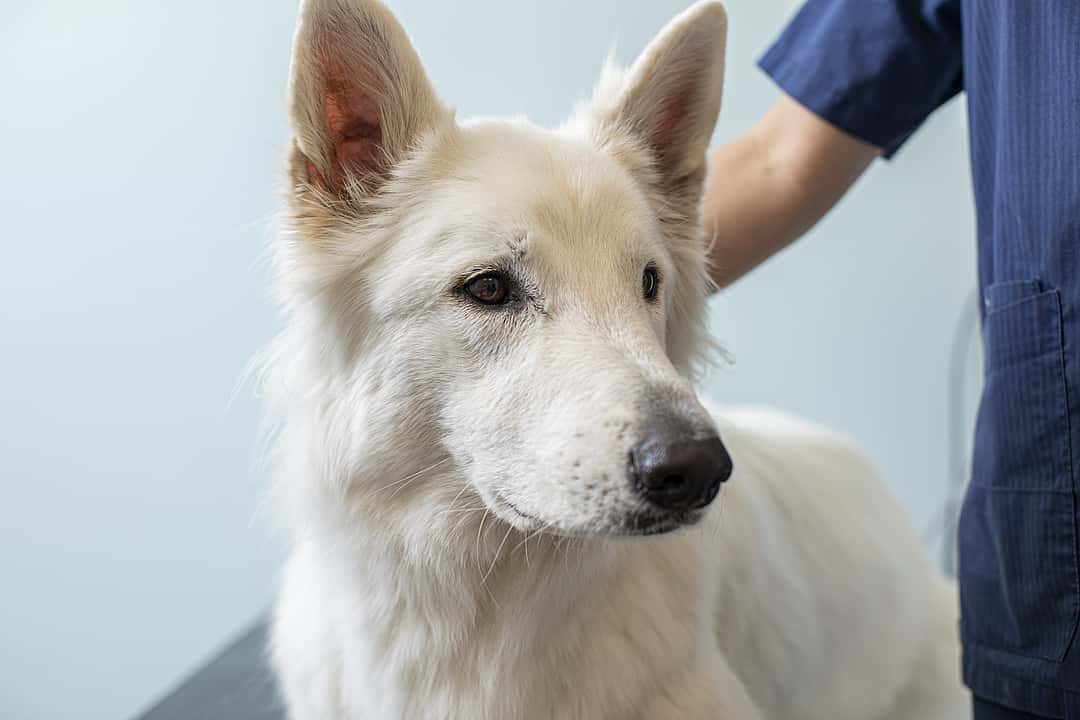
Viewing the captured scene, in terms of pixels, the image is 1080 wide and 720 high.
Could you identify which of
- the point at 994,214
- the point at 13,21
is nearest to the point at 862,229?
the point at 994,214

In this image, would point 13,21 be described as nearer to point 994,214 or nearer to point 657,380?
point 657,380

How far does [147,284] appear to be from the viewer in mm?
1773

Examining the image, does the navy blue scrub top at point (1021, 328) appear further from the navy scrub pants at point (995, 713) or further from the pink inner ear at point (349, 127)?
the pink inner ear at point (349, 127)

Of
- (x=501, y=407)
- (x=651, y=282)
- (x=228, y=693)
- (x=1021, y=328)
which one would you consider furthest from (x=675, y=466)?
(x=228, y=693)

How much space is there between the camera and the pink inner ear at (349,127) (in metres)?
1.04

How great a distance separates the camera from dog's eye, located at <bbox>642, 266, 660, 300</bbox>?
1089 mm

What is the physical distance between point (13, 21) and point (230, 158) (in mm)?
495

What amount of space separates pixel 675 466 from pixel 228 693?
1087mm

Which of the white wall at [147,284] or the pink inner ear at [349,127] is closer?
the pink inner ear at [349,127]

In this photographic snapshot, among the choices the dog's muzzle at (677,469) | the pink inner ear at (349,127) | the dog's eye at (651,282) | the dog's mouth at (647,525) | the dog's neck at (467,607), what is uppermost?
the pink inner ear at (349,127)

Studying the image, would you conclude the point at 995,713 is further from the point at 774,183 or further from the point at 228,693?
the point at 228,693

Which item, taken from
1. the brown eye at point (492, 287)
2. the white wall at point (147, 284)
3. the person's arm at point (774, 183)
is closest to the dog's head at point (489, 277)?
the brown eye at point (492, 287)

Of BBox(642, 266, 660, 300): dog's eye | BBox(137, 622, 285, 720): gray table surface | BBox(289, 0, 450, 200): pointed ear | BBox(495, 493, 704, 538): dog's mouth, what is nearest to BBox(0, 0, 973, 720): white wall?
BBox(289, 0, 450, 200): pointed ear

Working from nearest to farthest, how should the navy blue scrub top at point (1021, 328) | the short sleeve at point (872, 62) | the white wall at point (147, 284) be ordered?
the navy blue scrub top at point (1021, 328) < the short sleeve at point (872, 62) < the white wall at point (147, 284)
